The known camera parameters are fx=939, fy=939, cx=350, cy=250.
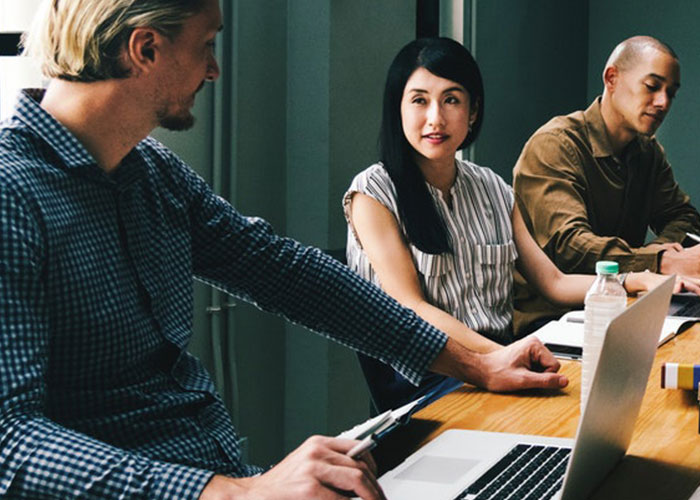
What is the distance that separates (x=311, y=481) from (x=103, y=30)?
71 centimetres

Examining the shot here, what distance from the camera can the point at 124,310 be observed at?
4.16 ft

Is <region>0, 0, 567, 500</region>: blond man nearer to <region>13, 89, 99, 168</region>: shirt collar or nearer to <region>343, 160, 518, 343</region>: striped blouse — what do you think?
<region>13, 89, 99, 168</region>: shirt collar

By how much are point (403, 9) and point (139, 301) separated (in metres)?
2.48

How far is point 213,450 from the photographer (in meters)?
1.38

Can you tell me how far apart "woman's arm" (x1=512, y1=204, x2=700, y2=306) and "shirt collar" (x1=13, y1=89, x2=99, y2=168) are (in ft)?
4.88

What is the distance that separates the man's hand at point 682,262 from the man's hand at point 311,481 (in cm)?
206

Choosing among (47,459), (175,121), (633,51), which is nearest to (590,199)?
(633,51)

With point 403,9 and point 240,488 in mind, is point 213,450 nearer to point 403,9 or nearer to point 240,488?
point 240,488

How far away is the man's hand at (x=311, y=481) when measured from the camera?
3.16ft

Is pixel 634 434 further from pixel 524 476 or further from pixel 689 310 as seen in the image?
pixel 689 310

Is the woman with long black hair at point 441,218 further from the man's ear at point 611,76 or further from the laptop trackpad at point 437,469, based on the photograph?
the man's ear at point 611,76

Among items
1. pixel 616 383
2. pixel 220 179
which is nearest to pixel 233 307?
pixel 220 179

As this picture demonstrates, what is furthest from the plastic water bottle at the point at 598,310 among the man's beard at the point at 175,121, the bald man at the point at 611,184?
the bald man at the point at 611,184

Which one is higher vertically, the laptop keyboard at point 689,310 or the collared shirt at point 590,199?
the collared shirt at point 590,199
